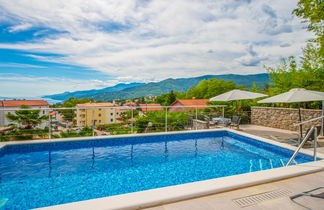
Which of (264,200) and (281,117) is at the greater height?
(281,117)

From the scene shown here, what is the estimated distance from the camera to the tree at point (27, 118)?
6.22 meters

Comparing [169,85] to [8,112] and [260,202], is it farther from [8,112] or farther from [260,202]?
[260,202]

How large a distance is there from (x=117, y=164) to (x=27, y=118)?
374 cm

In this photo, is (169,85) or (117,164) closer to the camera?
(117,164)

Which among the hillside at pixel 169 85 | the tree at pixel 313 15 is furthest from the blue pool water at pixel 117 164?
the hillside at pixel 169 85

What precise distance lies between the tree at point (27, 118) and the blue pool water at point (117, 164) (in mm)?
808

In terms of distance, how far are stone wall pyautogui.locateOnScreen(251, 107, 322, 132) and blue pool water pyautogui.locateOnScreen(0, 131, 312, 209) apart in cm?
273

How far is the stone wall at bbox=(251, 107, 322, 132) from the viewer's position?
7723 mm

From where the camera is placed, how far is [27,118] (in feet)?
21.1

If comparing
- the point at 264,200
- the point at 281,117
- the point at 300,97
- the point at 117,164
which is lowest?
the point at 117,164

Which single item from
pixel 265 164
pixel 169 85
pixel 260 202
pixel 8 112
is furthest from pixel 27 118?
pixel 169 85

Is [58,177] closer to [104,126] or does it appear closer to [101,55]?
A: [104,126]

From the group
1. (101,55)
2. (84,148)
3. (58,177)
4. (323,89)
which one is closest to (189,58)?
A: (101,55)

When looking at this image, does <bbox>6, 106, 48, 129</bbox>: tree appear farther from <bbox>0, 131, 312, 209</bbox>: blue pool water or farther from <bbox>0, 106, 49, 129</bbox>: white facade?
<bbox>0, 131, 312, 209</bbox>: blue pool water
